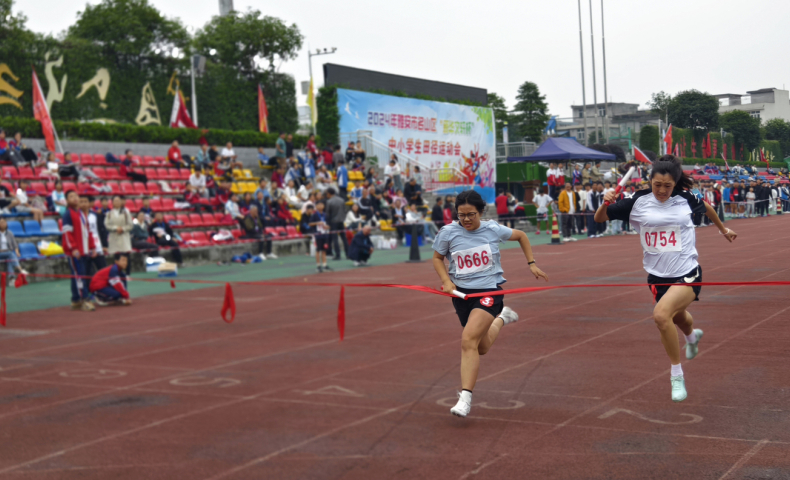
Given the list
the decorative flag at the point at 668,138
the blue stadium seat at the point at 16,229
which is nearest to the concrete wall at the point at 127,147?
the blue stadium seat at the point at 16,229

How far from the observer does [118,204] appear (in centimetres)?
1653

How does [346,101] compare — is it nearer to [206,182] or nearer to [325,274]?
[206,182]

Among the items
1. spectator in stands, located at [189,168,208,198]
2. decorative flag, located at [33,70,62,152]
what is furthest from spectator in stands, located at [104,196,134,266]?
decorative flag, located at [33,70,62,152]

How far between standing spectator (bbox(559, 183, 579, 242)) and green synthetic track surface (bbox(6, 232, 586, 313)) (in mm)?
1856

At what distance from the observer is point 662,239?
6.32 meters

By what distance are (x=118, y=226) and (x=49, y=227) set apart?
4497 millimetres

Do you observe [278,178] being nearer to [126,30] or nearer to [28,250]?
[28,250]

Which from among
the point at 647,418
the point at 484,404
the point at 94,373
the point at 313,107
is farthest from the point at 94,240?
the point at 313,107

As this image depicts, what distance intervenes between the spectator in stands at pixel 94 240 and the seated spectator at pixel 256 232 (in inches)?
333

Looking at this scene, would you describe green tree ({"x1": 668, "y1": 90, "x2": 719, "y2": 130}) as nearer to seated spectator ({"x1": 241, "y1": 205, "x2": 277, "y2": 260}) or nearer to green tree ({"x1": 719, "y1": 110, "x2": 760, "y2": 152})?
green tree ({"x1": 719, "y1": 110, "x2": 760, "y2": 152})

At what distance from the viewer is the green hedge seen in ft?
81.8

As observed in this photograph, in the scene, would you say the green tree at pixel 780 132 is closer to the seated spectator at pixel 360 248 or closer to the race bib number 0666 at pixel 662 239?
the seated spectator at pixel 360 248

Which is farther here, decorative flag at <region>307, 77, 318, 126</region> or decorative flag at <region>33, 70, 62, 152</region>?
decorative flag at <region>307, 77, 318, 126</region>

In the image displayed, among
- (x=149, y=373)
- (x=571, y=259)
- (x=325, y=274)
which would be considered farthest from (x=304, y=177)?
(x=149, y=373)
